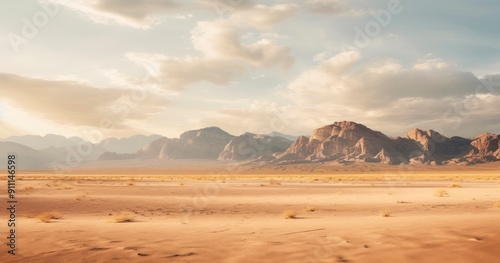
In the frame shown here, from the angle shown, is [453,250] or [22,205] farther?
[22,205]

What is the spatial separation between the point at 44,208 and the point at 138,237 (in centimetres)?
1234

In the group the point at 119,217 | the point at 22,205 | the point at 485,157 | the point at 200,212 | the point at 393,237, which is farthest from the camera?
the point at 485,157

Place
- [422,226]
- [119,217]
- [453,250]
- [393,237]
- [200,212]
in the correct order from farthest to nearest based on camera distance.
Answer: [200,212]
[119,217]
[422,226]
[393,237]
[453,250]

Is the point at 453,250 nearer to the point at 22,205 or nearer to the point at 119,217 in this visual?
the point at 119,217

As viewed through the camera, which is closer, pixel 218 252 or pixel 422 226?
pixel 218 252

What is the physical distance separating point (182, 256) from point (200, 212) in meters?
10.7

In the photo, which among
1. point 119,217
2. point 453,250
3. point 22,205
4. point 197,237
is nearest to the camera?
Result: point 453,250

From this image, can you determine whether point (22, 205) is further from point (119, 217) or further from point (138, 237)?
point (138, 237)

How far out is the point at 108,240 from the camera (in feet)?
29.1

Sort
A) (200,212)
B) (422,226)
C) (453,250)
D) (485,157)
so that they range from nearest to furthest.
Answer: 1. (453,250)
2. (422,226)
3. (200,212)
4. (485,157)

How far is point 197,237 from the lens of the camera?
9.36 metres

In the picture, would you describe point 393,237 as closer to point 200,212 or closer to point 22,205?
point 200,212

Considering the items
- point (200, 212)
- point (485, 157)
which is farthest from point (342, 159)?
point (200, 212)

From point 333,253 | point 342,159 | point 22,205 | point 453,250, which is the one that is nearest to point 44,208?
point 22,205
